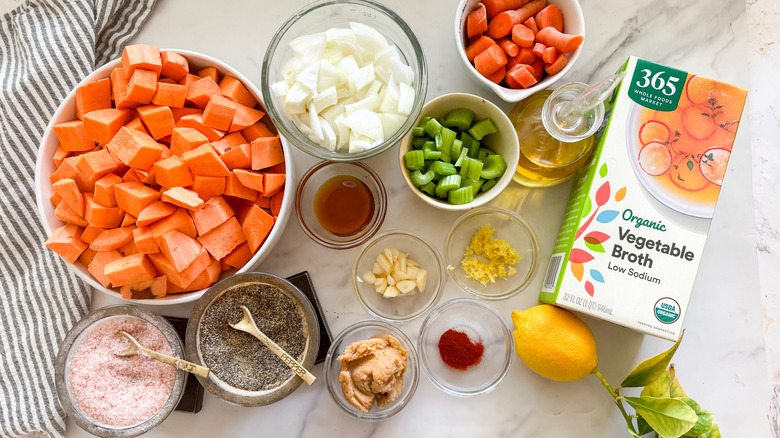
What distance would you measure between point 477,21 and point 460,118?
0.81 ft

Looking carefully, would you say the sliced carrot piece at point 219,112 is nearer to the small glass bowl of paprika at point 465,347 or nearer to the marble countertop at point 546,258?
the marble countertop at point 546,258

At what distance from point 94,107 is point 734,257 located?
5.81 feet

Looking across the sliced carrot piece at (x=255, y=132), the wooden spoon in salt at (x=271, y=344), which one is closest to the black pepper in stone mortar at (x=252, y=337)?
the wooden spoon in salt at (x=271, y=344)

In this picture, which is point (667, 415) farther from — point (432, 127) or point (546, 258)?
point (432, 127)

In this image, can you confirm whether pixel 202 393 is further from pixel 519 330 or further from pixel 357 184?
pixel 519 330

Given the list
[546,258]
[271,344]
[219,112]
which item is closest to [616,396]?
[546,258]

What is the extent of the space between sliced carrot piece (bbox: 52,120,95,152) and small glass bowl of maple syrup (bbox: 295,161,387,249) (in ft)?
1.72

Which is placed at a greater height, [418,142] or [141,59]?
[141,59]

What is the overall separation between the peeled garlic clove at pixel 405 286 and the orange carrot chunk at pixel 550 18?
76 cm

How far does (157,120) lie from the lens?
1.18 meters

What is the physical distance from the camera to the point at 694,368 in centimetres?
144

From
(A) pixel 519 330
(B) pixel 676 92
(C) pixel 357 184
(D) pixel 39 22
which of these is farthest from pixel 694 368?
(D) pixel 39 22

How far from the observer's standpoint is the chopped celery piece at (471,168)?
1.27 meters

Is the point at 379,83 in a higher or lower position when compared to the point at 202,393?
higher
